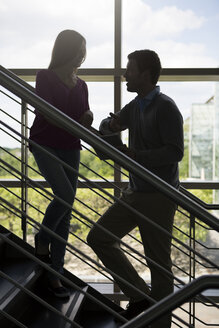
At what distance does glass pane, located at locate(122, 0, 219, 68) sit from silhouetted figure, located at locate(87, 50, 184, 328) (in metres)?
1.29

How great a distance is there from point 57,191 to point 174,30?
6.60 feet

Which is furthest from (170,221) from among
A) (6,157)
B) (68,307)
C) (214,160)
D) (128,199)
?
(6,157)

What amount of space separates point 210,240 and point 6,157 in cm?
177

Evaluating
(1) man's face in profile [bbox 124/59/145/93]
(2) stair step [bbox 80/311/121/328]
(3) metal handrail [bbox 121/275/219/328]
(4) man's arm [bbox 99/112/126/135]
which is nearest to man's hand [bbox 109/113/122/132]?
(4) man's arm [bbox 99/112/126/135]

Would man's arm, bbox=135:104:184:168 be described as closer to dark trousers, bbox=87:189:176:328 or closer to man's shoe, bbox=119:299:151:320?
dark trousers, bbox=87:189:176:328

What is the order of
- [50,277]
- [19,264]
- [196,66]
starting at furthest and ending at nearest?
[196,66] < [19,264] < [50,277]

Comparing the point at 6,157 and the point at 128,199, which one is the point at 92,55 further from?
the point at 128,199

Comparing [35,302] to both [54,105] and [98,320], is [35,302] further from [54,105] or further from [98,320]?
[54,105]

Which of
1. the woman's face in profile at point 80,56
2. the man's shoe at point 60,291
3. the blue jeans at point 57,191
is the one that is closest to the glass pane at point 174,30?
the woman's face in profile at point 80,56

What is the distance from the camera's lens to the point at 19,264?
1.94 metres

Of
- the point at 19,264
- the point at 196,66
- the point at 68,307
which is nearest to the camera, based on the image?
the point at 68,307

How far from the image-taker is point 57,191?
67.4 inches

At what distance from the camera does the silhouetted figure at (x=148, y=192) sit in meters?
1.78

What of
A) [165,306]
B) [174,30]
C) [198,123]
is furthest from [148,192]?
[174,30]
